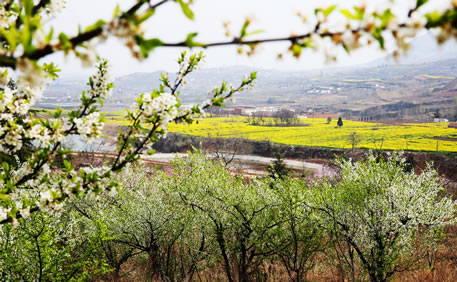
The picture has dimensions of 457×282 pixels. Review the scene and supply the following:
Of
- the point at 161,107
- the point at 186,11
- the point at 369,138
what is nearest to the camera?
the point at 186,11

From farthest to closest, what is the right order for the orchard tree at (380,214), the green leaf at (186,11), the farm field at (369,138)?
the farm field at (369,138), the orchard tree at (380,214), the green leaf at (186,11)

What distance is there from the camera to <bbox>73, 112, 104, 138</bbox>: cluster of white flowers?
2335mm

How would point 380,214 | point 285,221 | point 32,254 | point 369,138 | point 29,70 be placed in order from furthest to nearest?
point 369,138
point 380,214
point 285,221
point 32,254
point 29,70

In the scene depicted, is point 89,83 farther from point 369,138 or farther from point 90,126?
point 369,138

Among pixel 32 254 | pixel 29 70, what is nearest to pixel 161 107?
pixel 29 70

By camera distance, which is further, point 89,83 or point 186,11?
point 89,83

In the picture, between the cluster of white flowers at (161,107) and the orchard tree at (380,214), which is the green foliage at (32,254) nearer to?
the cluster of white flowers at (161,107)

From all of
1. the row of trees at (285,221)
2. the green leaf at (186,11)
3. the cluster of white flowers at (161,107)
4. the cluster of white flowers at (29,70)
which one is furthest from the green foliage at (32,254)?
the green leaf at (186,11)

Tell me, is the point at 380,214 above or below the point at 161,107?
below

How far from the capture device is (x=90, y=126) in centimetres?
237

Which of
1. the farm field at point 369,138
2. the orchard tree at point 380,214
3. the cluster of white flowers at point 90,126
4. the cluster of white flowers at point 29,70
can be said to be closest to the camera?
the cluster of white flowers at point 29,70

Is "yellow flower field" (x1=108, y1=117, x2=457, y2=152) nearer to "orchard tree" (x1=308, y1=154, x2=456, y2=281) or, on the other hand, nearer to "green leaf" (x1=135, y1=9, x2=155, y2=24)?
"orchard tree" (x1=308, y1=154, x2=456, y2=281)

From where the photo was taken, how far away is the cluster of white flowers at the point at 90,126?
7.66 feet

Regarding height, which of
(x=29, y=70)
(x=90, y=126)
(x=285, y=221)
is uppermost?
(x=29, y=70)
